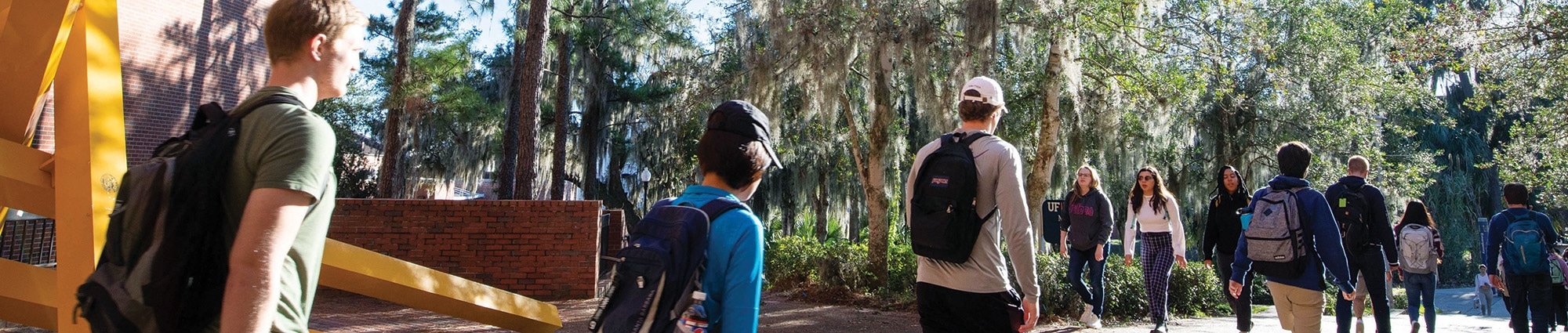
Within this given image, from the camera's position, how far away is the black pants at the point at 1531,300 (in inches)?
256

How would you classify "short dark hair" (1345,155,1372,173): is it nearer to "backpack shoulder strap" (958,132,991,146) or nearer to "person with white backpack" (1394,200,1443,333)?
"person with white backpack" (1394,200,1443,333)

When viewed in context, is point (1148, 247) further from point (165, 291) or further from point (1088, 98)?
point (165, 291)

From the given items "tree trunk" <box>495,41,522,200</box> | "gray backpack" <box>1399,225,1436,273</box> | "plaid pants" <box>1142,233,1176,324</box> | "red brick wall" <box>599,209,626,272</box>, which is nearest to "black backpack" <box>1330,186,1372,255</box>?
"plaid pants" <box>1142,233,1176,324</box>

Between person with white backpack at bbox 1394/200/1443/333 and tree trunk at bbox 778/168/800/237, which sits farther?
tree trunk at bbox 778/168/800/237

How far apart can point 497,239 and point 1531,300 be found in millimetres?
8729

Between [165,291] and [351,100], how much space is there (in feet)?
90.8

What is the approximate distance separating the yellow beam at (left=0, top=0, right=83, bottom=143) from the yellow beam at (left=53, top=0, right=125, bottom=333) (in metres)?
0.83

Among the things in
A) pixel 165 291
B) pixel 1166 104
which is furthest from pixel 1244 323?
pixel 165 291

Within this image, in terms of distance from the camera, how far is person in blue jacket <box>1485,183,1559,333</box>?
6527mm

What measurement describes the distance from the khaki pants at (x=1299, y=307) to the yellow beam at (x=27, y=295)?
561cm

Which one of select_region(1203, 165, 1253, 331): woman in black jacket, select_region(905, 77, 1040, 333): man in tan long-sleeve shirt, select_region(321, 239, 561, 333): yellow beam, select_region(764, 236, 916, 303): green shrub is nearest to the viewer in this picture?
select_region(905, 77, 1040, 333): man in tan long-sleeve shirt

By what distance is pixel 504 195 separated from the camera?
15695 millimetres

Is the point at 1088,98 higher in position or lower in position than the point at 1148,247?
higher

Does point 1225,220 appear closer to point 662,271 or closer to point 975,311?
point 975,311
